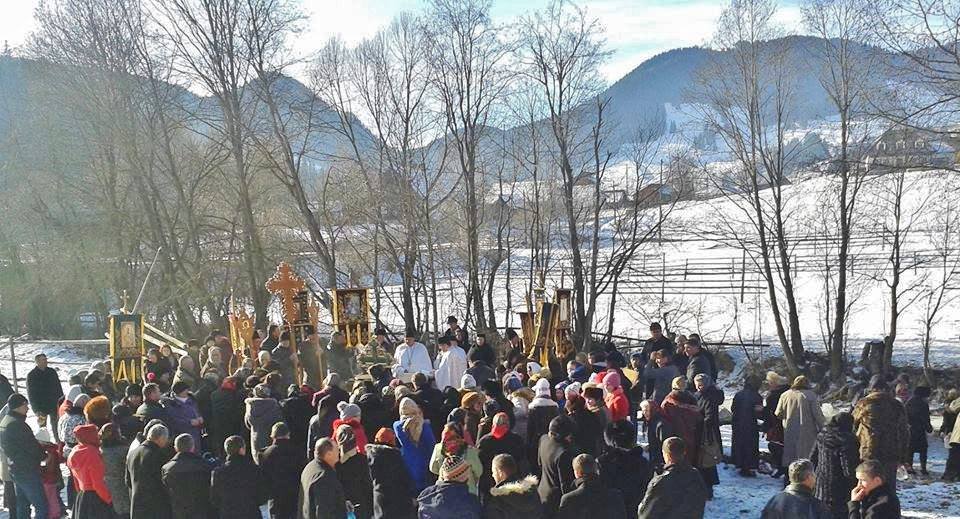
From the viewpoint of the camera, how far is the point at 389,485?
6.75m

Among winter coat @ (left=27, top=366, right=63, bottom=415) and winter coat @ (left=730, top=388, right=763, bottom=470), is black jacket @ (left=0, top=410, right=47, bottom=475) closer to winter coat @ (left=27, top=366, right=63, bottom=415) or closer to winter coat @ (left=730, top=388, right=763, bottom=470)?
winter coat @ (left=27, top=366, right=63, bottom=415)

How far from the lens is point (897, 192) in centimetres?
2153

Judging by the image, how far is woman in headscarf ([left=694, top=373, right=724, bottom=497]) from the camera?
32.3ft

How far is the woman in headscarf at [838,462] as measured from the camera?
26.2ft

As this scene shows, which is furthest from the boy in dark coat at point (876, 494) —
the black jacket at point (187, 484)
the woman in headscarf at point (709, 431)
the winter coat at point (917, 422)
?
the winter coat at point (917, 422)

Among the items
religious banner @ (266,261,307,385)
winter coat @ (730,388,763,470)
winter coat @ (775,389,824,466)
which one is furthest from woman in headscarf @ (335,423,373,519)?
religious banner @ (266,261,307,385)

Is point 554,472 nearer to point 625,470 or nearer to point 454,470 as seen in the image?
point 625,470

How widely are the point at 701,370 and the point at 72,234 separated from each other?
75.2 feet

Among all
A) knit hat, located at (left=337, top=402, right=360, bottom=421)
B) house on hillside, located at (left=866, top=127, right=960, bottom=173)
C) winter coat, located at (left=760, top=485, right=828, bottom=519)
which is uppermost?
house on hillside, located at (left=866, top=127, right=960, bottom=173)

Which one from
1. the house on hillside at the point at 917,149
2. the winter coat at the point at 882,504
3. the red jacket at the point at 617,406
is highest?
the house on hillside at the point at 917,149

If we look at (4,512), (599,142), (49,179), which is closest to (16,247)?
(49,179)

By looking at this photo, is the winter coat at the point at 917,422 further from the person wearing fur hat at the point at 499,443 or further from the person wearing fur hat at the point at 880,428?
the person wearing fur hat at the point at 499,443

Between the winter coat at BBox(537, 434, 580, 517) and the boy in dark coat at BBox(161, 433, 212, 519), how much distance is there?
2857 mm

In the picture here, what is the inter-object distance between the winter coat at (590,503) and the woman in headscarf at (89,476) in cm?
434
